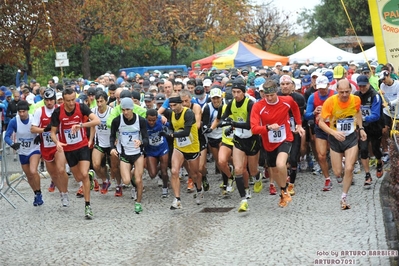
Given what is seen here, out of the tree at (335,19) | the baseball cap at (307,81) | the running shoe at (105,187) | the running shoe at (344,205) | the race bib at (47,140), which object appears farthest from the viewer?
the tree at (335,19)

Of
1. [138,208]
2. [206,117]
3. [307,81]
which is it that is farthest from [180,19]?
[138,208]

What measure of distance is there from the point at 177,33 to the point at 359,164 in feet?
96.1

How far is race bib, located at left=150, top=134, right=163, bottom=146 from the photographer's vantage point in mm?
13172

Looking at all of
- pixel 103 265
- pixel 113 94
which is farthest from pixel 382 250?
pixel 113 94

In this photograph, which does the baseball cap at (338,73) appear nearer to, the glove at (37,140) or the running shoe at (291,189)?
the running shoe at (291,189)

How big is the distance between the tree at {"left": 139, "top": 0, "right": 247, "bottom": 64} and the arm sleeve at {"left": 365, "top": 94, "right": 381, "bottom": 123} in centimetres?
2984

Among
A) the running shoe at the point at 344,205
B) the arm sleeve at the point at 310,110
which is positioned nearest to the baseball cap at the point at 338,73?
the arm sleeve at the point at 310,110

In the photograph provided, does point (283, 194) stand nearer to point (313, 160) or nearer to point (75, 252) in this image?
point (75, 252)

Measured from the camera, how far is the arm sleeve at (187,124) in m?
11.8

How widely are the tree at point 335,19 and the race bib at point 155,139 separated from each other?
1859 inches

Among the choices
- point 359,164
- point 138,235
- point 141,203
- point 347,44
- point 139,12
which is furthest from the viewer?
point 347,44

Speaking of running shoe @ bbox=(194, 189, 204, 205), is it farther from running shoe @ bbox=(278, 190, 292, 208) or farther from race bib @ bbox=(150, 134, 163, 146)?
running shoe @ bbox=(278, 190, 292, 208)

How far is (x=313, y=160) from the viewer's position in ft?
51.9

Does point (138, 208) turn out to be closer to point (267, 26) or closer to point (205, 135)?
point (205, 135)
